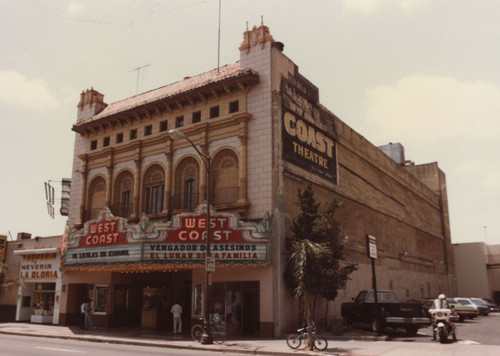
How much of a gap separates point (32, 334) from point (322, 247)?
1707 cm

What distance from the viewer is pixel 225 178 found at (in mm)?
26312

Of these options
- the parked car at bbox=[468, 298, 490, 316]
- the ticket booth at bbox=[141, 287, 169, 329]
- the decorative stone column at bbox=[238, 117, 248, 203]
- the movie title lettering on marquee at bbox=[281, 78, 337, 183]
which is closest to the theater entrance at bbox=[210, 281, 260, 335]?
the ticket booth at bbox=[141, 287, 169, 329]

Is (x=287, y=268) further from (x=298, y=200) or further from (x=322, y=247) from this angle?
(x=298, y=200)

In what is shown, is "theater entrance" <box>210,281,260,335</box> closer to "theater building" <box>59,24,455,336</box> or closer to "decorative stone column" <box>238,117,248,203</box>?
"theater building" <box>59,24,455,336</box>

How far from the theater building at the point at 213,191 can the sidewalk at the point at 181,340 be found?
199 cm

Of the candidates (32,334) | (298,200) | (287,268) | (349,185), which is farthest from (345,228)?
(32,334)

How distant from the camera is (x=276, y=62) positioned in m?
26.0

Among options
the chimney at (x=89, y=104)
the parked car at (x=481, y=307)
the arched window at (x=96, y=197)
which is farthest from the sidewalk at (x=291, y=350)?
the parked car at (x=481, y=307)

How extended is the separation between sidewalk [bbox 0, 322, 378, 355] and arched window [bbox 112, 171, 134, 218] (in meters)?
7.53

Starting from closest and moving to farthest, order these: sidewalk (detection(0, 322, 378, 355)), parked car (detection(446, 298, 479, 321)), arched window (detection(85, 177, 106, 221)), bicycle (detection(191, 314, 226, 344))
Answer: sidewalk (detection(0, 322, 378, 355)) → bicycle (detection(191, 314, 226, 344)) → arched window (detection(85, 177, 106, 221)) → parked car (detection(446, 298, 479, 321))

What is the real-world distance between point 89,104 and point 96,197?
7.72 metres

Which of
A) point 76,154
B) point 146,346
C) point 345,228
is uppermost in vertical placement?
point 76,154

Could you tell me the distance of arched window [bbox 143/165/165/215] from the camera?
2898 cm

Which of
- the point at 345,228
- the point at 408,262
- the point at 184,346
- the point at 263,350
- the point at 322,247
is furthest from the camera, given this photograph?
the point at 408,262
